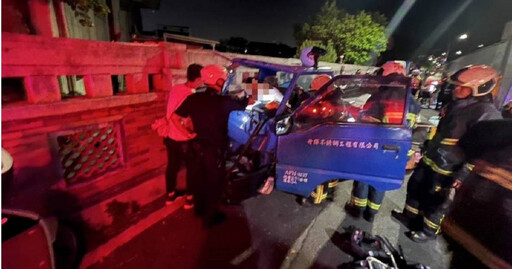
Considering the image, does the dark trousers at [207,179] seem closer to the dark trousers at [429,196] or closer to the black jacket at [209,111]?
the black jacket at [209,111]

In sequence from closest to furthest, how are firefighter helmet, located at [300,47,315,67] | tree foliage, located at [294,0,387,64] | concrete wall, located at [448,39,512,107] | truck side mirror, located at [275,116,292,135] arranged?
truck side mirror, located at [275,116,292,135] < firefighter helmet, located at [300,47,315,67] < concrete wall, located at [448,39,512,107] < tree foliage, located at [294,0,387,64]

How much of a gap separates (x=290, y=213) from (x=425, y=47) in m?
47.0

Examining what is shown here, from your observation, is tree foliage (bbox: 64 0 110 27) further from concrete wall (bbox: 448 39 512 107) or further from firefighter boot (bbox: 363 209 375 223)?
concrete wall (bbox: 448 39 512 107)

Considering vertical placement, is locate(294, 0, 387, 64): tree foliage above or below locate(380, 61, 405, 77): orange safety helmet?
above

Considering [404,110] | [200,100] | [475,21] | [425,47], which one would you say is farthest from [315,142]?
[425,47]

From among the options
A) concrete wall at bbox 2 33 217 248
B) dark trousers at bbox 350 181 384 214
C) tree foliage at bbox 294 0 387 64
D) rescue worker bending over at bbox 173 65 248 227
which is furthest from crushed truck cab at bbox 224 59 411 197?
tree foliage at bbox 294 0 387 64

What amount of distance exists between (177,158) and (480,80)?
356cm

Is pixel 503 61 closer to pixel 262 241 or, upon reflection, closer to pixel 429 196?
pixel 429 196

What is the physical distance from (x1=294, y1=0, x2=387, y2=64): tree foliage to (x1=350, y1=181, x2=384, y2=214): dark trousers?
21151mm

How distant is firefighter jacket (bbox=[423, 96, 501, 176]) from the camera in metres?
2.64

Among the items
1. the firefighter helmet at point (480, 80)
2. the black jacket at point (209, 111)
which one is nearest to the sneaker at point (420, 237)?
the firefighter helmet at point (480, 80)

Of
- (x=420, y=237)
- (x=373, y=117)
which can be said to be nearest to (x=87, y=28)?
(x=373, y=117)

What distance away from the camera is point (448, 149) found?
2789mm

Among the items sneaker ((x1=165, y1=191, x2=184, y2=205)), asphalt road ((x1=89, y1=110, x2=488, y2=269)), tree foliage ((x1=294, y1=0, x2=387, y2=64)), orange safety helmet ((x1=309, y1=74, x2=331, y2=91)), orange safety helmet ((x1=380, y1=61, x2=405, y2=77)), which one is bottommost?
asphalt road ((x1=89, y1=110, x2=488, y2=269))
